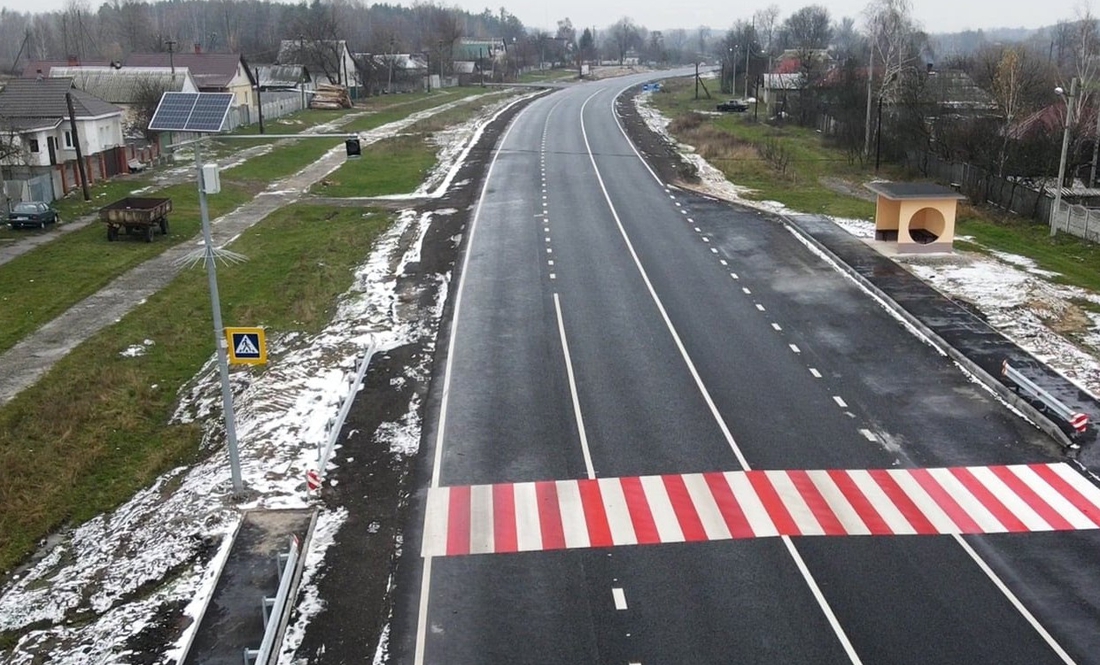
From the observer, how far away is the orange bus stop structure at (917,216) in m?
36.2

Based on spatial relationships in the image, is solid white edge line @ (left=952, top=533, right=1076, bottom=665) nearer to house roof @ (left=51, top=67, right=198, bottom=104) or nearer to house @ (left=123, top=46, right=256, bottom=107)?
house roof @ (left=51, top=67, right=198, bottom=104)

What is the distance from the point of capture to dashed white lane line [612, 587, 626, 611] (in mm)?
15359

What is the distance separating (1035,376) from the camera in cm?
2466

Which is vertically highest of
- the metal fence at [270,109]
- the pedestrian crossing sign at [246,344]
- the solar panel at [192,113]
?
the solar panel at [192,113]

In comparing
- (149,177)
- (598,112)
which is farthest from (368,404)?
(598,112)

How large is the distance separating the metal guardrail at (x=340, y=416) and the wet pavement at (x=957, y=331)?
15036 mm

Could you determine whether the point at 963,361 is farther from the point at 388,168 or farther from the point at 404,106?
the point at 404,106

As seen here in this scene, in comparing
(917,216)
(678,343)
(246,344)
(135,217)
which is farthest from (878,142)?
(246,344)

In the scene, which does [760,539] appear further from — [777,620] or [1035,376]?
[1035,376]

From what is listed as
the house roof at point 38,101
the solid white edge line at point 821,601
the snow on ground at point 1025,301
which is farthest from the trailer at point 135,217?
the solid white edge line at point 821,601

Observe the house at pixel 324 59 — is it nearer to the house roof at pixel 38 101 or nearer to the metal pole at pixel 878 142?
the house roof at pixel 38 101

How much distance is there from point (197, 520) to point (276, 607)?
14.4 feet

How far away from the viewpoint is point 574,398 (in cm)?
2361

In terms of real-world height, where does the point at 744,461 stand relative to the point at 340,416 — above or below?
below
